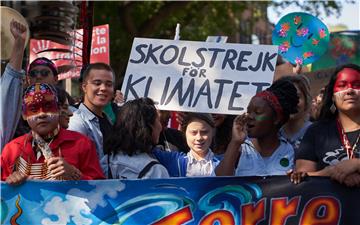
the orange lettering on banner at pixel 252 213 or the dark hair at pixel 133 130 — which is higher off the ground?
the dark hair at pixel 133 130

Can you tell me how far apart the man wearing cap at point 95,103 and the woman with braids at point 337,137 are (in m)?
1.60

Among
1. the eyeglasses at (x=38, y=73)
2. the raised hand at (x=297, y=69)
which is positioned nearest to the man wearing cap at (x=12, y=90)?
the eyeglasses at (x=38, y=73)

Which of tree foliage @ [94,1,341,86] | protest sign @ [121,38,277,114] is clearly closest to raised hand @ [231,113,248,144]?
protest sign @ [121,38,277,114]

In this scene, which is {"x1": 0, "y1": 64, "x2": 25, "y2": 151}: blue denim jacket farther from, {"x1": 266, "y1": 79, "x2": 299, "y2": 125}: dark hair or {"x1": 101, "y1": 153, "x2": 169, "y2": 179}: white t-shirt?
{"x1": 266, "y1": 79, "x2": 299, "y2": 125}: dark hair

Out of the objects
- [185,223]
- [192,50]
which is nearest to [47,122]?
[185,223]

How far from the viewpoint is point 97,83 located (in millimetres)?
6195

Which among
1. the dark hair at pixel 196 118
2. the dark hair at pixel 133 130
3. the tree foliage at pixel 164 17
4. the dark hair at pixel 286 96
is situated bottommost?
the dark hair at pixel 133 130

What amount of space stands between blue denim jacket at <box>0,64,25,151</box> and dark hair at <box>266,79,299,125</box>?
1.77 m

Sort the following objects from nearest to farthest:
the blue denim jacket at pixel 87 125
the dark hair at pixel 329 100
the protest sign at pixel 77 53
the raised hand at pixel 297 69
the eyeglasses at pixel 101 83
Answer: the dark hair at pixel 329 100, the blue denim jacket at pixel 87 125, the eyeglasses at pixel 101 83, the raised hand at pixel 297 69, the protest sign at pixel 77 53

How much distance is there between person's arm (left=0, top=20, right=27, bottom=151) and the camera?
5.17 meters

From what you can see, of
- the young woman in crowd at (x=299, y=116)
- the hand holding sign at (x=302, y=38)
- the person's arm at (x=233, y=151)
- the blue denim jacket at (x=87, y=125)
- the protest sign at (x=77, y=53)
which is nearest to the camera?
the person's arm at (x=233, y=151)

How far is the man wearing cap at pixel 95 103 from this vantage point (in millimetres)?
6055

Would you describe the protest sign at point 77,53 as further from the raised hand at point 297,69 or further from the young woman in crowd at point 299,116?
the young woman in crowd at point 299,116

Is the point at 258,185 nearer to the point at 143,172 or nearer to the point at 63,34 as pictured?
the point at 143,172
